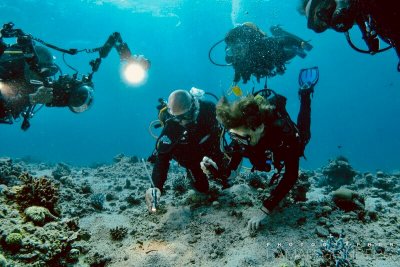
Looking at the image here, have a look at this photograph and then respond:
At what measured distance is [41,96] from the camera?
22.1 ft

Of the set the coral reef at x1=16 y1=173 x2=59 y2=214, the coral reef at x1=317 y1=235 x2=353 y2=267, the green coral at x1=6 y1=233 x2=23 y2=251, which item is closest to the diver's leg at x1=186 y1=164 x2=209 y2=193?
the coral reef at x1=16 y1=173 x2=59 y2=214

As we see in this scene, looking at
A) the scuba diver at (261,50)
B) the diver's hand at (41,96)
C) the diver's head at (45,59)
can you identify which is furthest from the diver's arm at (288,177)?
the diver's head at (45,59)

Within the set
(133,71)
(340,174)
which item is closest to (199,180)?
(133,71)

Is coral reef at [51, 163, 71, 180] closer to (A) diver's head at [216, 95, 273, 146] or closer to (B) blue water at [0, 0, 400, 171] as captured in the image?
(B) blue water at [0, 0, 400, 171]

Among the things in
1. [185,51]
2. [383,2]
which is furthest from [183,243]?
[185,51]

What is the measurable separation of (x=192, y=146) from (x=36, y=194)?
3.28 meters

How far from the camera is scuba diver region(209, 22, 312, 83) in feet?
29.7

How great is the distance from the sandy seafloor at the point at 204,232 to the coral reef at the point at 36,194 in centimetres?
4

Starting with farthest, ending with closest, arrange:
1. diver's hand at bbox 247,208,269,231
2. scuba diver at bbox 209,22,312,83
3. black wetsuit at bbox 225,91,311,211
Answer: scuba diver at bbox 209,22,312,83 → diver's hand at bbox 247,208,269,231 → black wetsuit at bbox 225,91,311,211

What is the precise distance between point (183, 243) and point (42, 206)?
2501 millimetres

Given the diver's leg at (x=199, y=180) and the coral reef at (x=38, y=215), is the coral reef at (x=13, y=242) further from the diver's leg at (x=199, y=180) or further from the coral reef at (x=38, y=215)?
the diver's leg at (x=199, y=180)

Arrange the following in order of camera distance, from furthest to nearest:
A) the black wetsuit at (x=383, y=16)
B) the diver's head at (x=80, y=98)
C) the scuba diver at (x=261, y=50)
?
the scuba diver at (x=261, y=50)
the diver's head at (x=80, y=98)
the black wetsuit at (x=383, y=16)

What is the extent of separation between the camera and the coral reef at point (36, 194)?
497 centimetres

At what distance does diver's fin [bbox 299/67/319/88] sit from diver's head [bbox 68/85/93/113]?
5.30m
